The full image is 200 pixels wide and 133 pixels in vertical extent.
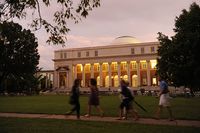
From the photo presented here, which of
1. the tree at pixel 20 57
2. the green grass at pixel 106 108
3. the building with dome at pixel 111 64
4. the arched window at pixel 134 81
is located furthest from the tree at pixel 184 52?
the arched window at pixel 134 81

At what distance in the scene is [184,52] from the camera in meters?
40.4

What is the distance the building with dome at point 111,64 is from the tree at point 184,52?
76221 mm

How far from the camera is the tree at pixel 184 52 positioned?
125ft

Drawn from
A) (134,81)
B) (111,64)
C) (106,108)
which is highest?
(111,64)

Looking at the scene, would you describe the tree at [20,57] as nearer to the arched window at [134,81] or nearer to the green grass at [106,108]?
the green grass at [106,108]

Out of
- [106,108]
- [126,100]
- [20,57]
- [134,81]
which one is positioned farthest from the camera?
[134,81]

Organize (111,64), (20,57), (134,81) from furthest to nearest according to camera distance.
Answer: (111,64), (134,81), (20,57)

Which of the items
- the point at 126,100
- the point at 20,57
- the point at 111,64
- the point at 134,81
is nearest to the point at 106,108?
the point at 126,100

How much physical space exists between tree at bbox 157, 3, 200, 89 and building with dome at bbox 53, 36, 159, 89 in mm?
76221

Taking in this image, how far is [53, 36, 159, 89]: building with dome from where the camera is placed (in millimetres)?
123050

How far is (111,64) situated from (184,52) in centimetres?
8891

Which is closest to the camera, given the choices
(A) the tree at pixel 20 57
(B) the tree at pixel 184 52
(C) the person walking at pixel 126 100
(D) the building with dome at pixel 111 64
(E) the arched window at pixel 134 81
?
(C) the person walking at pixel 126 100

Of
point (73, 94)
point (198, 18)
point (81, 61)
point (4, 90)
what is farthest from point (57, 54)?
point (73, 94)

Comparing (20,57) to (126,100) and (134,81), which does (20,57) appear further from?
(134,81)
